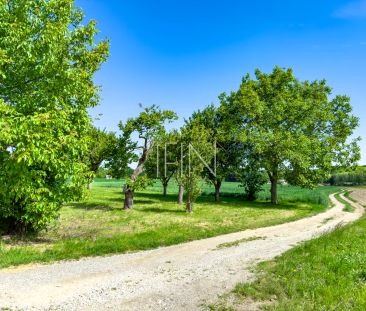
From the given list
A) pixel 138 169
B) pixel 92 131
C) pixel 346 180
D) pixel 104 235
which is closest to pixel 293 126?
pixel 138 169

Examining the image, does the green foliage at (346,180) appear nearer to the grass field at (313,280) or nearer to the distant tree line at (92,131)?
the distant tree line at (92,131)

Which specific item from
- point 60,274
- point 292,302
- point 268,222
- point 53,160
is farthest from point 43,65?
point 268,222

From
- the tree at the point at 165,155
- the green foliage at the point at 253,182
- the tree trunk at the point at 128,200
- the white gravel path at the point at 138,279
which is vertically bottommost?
the white gravel path at the point at 138,279

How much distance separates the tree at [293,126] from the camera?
4153 centimetres

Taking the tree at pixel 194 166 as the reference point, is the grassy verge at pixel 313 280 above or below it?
below

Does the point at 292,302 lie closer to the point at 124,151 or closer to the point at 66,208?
the point at 124,151

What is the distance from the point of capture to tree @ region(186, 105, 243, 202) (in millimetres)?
48794

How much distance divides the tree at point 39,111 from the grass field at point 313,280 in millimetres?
10017

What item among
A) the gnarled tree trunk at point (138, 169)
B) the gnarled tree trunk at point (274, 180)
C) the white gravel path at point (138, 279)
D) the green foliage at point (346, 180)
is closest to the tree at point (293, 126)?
the gnarled tree trunk at point (274, 180)

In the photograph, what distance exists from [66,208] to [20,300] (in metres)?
28.2

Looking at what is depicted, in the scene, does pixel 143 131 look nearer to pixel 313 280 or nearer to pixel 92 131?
pixel 92 131

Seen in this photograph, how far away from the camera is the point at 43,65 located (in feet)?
56.4

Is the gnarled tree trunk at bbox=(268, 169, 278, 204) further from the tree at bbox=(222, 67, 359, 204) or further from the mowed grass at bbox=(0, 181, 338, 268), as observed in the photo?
the mowed grass at bbox=(0, 181, 338, 268)

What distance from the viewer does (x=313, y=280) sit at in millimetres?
11008
